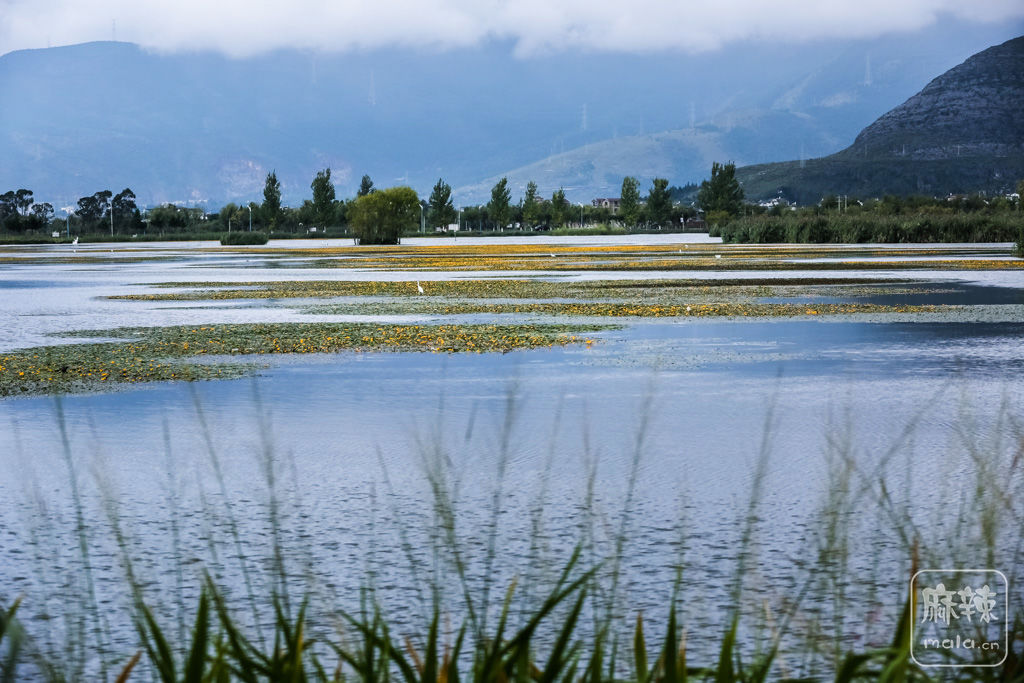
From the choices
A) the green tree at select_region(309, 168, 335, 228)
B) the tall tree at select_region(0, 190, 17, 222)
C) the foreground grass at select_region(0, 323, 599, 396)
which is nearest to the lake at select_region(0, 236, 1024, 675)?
the foreground grass at select_region(0, 323, 599, 396)

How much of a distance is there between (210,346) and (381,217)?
97680 millimetres

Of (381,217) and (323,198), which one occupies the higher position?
(323,198)

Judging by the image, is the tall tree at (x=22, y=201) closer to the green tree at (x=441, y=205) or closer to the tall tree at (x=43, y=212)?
the tall tree at (x=43, y=212)

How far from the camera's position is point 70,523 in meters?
7.78

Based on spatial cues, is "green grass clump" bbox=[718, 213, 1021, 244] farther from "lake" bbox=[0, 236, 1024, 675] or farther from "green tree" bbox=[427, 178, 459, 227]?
"green tree" bbox=[427, 178, 459, 227]

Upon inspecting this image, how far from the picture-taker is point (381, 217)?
11562 cm

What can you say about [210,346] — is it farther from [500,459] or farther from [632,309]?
[500,459]

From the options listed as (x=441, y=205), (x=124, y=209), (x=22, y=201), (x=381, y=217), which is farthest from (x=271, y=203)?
(x=381, y=217)

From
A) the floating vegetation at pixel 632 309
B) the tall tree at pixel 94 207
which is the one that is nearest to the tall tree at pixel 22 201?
the tall tree at pixel 94 207

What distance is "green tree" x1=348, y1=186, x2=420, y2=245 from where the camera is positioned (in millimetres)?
115188

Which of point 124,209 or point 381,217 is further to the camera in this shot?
point 124,209

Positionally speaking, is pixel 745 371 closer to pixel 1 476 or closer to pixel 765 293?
pixel 1 476

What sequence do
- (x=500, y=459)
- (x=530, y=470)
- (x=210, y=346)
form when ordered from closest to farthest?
1. (x=530, y=470)
2. (x=500, y=459)
3. (x=210, y=346)

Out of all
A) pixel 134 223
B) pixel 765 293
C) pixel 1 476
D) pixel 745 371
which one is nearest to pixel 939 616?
pixel 1 476
